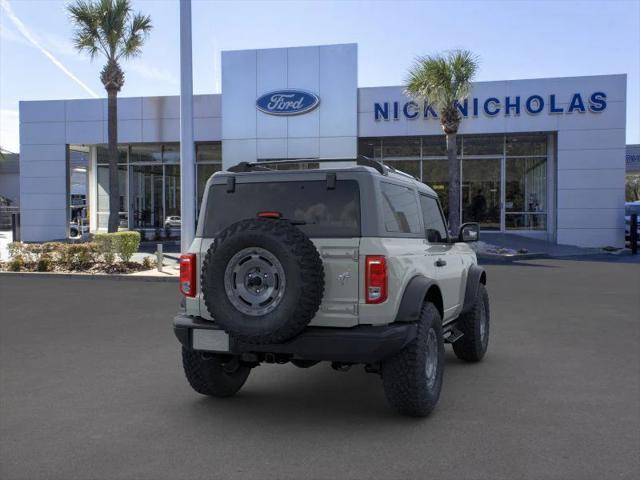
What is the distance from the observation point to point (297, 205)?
4.82 meters

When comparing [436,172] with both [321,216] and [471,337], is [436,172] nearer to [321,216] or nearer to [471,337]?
[471,337]

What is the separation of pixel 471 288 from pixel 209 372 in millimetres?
2868

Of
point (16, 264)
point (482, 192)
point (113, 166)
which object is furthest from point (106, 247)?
point (482, 192)

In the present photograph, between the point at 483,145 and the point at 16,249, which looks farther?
the point at 483,145

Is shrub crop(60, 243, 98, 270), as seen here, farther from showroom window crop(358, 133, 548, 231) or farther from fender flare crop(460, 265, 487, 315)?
showroom window crop(358, 133, 548, 231)

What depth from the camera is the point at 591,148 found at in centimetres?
2538

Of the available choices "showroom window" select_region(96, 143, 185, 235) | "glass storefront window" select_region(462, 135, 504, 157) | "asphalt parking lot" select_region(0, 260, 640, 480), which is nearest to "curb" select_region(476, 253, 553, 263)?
"glass storefront window" select_region(462, 135, 504, 157)

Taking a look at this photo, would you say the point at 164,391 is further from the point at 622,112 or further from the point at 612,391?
the point at 622,112

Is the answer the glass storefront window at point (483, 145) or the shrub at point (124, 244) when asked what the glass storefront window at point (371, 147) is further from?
the shrub at point (124, 244)

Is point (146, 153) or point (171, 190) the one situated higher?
point (146, 153)

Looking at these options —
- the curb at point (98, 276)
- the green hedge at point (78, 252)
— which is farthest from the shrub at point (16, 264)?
the curb at point (98, 276)

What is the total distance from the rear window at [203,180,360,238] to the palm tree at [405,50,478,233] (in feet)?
60.4

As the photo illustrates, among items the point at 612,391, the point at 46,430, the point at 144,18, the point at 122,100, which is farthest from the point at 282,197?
the point at 122,100

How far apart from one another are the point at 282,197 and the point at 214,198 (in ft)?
1.96
